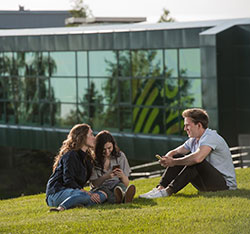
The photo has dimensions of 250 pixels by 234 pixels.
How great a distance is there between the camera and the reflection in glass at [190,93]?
26.1m

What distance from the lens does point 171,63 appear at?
26.9 meters

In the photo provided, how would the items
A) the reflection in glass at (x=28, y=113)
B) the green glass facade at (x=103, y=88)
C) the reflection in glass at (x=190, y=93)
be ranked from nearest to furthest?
the reflection in glass at (x=190, y=93), the green glass facade at (x=103, y=88), the reflection in glass at (x=28, y=113)

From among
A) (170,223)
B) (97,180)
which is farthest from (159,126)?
(170,223)

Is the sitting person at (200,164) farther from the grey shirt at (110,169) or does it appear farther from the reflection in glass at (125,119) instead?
the reflection in glass at (125,119)

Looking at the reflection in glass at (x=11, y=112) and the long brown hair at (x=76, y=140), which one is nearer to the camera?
the long brown hair at (x=76, y=140)

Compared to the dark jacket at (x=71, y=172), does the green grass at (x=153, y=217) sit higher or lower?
lower

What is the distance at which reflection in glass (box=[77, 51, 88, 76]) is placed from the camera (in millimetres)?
30823

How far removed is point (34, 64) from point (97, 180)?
24987mm

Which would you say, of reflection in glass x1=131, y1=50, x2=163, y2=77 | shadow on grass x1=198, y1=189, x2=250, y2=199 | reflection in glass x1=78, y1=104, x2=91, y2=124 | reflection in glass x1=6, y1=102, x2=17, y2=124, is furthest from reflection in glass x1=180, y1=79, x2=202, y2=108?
shadow on grass x1=198, y1=189, x2=250, y2=199

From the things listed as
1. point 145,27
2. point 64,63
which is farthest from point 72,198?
point 64,63

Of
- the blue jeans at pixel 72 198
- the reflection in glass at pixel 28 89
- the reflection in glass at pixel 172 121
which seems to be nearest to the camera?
the blue jeans at pixel 72 198

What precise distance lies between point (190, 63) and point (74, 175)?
17594mm

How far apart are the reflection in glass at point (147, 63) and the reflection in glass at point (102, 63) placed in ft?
3.82

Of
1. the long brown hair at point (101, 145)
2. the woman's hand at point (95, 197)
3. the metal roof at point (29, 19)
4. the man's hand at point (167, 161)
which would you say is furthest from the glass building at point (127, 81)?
the metal roof at point (29, 19)
